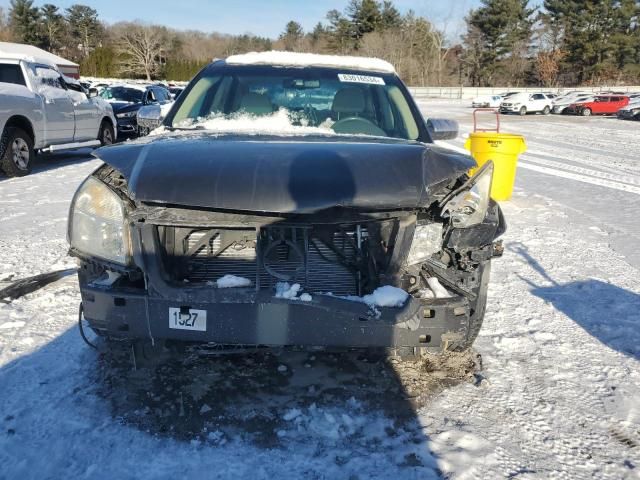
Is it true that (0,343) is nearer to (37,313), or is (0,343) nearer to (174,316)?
(37,313)

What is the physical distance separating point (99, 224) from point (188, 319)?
64 cm

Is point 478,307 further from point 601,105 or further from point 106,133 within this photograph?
point 601,105

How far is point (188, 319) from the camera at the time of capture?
7.30ft

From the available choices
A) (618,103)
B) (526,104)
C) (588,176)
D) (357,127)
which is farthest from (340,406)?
(618,103)

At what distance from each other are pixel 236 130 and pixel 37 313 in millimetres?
1814

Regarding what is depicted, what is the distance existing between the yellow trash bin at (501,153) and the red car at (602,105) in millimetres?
31170

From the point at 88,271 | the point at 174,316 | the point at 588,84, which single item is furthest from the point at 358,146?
the point at 588,84

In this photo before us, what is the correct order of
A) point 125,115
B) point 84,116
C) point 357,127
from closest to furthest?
1. point 357,127
2. point 84,116
3. point 125,115

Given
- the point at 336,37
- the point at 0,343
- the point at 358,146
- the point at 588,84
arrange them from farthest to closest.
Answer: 1. the point at 336,37
2. the point at 588,84
3. the point at 0,343
4. the point at 358,146

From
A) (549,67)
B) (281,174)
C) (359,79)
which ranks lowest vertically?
(281,174)

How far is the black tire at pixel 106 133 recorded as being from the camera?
478 inches

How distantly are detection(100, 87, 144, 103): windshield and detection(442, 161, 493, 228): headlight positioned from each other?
1605 centimetres

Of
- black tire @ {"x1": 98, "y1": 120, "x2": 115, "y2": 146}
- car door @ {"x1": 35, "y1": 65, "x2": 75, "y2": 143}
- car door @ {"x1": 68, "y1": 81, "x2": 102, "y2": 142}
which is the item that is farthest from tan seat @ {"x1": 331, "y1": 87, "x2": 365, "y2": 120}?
black tire @ {"x1": 98, "y1": 120, "x2": 115, "y2": 146}

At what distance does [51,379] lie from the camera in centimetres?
273
